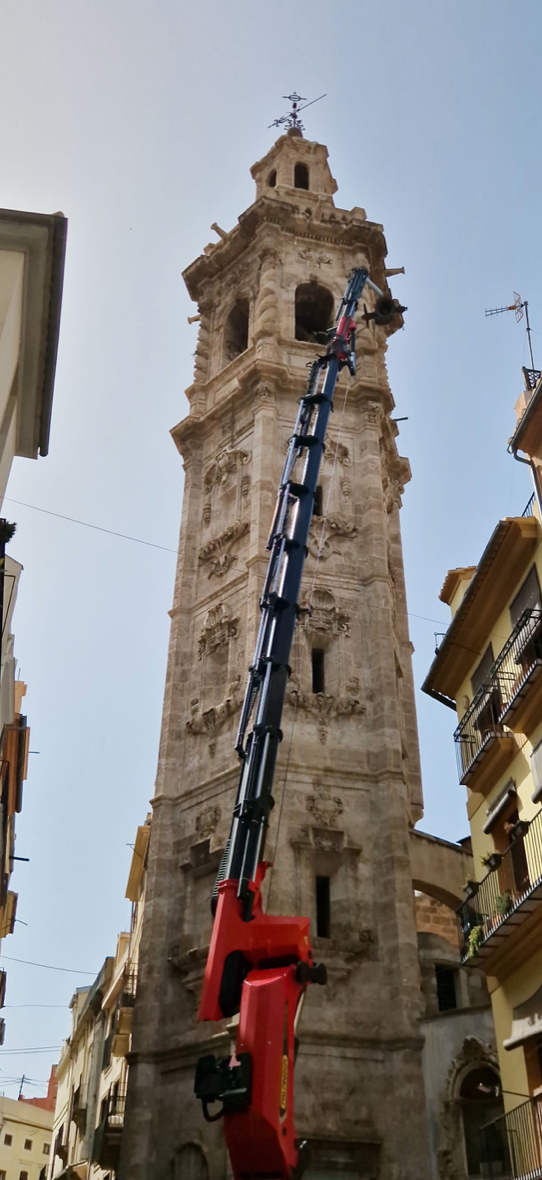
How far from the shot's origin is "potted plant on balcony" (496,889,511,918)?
1605 centimetres

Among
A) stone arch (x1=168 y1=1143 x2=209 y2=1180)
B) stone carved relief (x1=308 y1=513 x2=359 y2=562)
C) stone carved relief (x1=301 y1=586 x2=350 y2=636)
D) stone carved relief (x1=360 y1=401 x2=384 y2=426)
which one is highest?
stone carved relief (x1=360 y1=401 x2=384 y2=426)

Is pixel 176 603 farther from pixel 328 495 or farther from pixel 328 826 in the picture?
pixel 328 826

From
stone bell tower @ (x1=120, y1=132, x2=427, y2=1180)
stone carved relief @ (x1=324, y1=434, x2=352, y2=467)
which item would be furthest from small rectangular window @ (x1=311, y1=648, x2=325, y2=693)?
stone carved relief @ (x1=324, y1=434, x2=352, y2=467)

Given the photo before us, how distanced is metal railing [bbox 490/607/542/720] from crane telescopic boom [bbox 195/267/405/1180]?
11.1 feet

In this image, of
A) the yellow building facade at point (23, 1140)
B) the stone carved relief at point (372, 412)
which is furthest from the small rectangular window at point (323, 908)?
the yellow building facade at point (23, 1140)

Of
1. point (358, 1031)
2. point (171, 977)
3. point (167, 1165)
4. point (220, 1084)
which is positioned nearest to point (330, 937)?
point (358, 1031)

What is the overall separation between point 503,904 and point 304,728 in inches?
357

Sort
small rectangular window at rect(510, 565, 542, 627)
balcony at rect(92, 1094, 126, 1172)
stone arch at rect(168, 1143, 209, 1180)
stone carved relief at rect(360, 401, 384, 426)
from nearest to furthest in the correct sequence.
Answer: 1. small rectangular window at rect(510, 565, 542, 627)
2. stone arch at rect(168, 1143, 209, 1180)
3. balcony at rect(92, 1094, 126, 1172)
4. stone carved relief at rect(360, 401, 384, 426)

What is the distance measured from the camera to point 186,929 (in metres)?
23.3

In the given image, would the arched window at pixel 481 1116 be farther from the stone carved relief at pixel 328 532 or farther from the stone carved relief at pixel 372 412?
the stone carved relief at pixel 372 412

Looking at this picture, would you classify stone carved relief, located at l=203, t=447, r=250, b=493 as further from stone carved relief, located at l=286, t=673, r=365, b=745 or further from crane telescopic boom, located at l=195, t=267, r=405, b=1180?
crane telescopic boom, located at l=195, t=267, r=405, b=1180

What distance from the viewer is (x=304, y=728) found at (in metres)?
24.7

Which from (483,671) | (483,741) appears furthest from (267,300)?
(483,741)

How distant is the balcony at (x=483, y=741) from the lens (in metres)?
17.3
